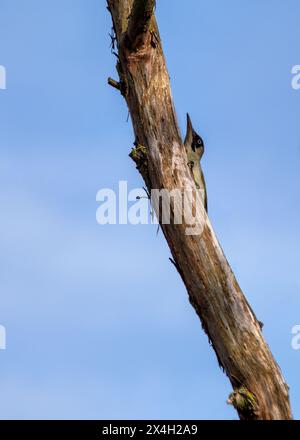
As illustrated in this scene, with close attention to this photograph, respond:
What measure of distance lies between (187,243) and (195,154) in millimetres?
1598

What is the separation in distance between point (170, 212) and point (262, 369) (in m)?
2.59

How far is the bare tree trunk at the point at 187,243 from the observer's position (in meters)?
14.7

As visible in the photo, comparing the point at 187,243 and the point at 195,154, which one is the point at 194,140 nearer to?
the point at 195,154

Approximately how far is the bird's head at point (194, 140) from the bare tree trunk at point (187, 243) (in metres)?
0.34

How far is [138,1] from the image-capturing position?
15.7m

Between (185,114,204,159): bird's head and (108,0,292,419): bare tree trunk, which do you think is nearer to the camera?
(108,0,292,419): bare tree trunk

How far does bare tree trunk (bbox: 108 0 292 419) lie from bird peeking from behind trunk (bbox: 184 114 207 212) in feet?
0.85

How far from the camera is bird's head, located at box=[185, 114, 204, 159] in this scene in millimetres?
16266

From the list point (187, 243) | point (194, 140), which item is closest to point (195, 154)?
point (194, 140)

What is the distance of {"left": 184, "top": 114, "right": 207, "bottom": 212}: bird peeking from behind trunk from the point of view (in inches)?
630

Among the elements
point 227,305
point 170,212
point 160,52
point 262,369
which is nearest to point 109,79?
point 160,52

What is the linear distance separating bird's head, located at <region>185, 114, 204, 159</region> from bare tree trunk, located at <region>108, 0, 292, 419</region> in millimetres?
343

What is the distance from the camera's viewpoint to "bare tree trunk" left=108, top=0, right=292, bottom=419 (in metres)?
14.7
